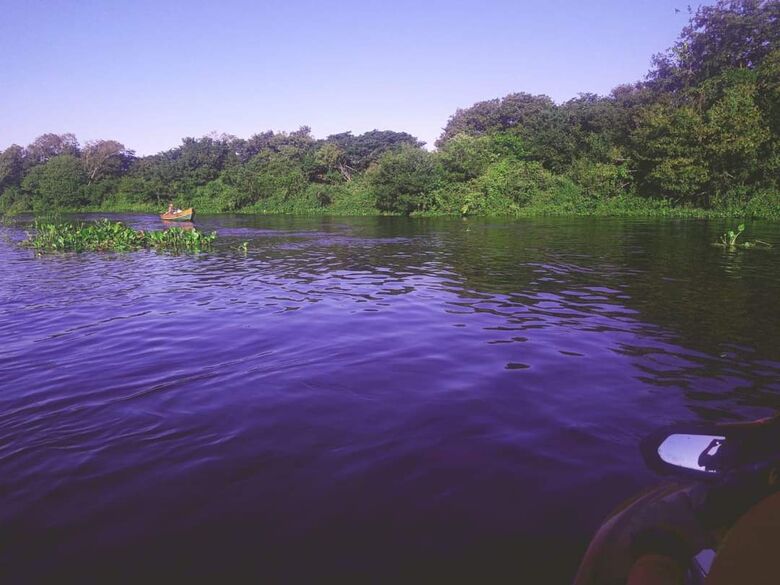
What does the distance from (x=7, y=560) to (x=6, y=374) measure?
470 centimetres

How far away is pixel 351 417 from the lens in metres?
5.49

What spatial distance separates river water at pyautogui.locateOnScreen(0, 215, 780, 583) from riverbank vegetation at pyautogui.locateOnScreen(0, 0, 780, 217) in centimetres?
3087

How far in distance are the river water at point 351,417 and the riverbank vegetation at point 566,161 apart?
3087 centimetres

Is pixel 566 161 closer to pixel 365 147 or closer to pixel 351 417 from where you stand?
pixel 365 147

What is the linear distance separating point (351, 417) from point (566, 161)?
49982mm

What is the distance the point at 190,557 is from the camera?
11.1 feet

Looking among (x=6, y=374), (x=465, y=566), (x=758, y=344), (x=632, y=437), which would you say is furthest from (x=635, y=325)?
(x=6, y=374)

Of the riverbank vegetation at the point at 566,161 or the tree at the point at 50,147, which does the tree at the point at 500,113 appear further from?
the tree at the point at 50,147

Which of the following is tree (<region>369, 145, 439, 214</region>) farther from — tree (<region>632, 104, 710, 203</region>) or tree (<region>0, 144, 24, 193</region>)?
tree (<region>0, 144, 24, 193</region>)

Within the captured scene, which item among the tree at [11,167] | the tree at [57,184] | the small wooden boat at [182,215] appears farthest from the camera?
the tree at [11,167]

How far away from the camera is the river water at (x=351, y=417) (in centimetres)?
349

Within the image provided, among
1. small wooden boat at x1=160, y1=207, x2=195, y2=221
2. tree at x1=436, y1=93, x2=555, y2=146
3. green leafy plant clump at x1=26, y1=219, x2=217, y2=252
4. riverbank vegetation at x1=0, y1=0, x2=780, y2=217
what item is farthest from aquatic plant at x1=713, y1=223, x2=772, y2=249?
tree at x1=436, y1=93, x2=555, y2=146

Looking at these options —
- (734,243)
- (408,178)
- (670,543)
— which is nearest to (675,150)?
(408,178)

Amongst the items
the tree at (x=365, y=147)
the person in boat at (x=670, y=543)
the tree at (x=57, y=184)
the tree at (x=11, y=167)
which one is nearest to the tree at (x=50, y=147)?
the tree at (x=11, y=167)
